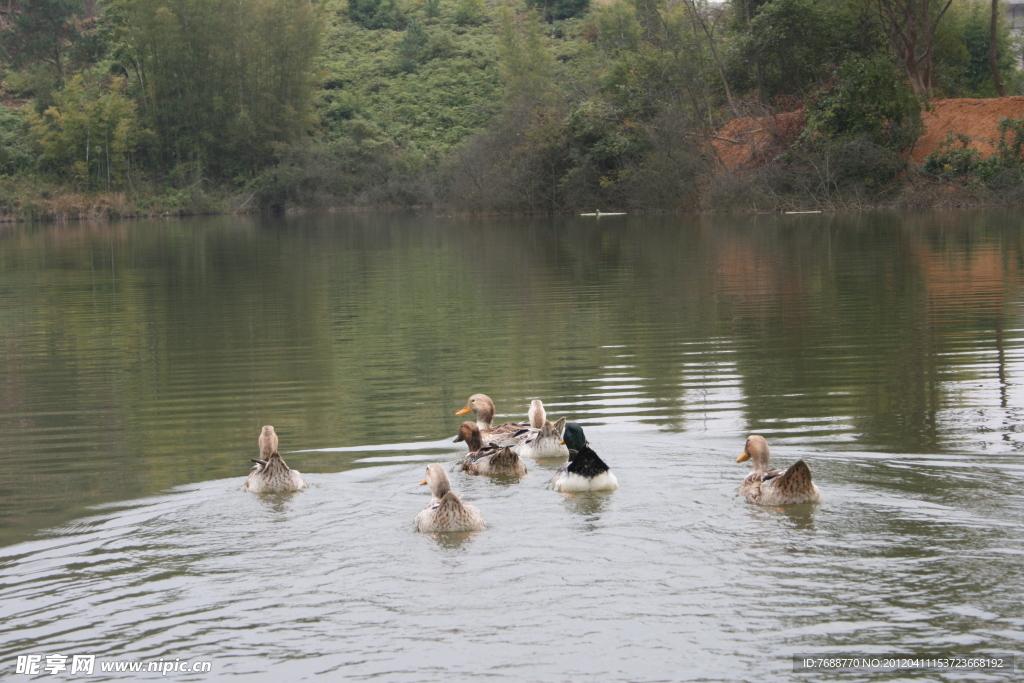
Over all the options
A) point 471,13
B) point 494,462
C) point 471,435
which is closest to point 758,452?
point 494,462

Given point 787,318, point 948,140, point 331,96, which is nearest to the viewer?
point 787,318

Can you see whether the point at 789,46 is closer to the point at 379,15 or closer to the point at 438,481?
the point at 438,481

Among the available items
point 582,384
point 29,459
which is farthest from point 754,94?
point 29,459

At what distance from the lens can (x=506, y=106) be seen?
5253cm

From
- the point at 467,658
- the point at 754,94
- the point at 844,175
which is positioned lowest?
the point at 467,658

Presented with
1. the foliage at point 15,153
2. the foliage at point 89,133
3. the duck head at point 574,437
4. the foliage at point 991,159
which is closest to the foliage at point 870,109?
the foliage at point 991,159

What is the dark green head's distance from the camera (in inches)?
326

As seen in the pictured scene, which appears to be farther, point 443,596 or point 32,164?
point 32,164

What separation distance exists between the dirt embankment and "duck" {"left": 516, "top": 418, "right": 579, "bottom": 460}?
34521 mm

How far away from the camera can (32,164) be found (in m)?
63.4

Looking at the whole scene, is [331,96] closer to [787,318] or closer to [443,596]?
[787,318]

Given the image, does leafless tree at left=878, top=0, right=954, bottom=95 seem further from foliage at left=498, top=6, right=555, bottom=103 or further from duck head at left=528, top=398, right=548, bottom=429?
duck head at left=528, top=398, right=548, bottom=429

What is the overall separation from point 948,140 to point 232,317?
29.9m

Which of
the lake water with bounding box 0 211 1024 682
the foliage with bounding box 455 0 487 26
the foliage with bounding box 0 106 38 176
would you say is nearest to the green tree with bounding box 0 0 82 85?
the foliage with bounding box 0 106 38 176
